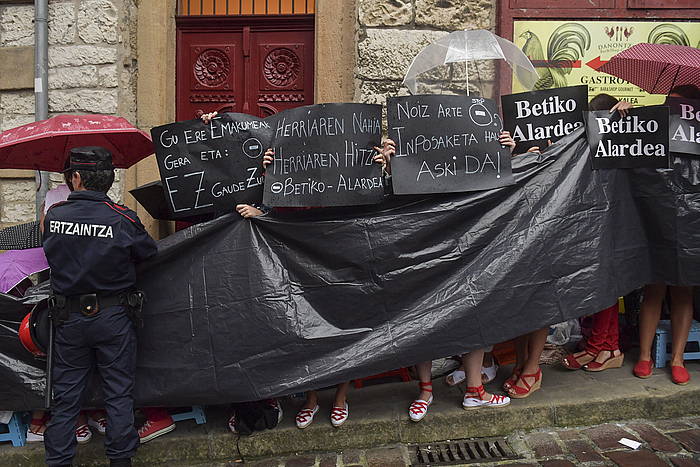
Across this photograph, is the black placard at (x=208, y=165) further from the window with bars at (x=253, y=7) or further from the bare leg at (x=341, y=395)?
the window with bars at (x=253, y=7)

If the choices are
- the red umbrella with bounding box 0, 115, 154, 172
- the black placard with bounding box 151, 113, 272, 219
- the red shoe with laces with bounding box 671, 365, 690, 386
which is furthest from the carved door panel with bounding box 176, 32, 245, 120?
the red shoe with laces with bounding box 671, 365, 690, 386

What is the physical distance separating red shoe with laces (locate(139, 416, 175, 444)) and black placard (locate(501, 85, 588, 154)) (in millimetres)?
2980

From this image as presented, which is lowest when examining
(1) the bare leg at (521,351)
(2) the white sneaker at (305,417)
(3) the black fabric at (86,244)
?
(2) the white sneaker at (305,417)

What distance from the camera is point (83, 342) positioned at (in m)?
3.42

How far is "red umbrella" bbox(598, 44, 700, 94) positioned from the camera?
4000 mm

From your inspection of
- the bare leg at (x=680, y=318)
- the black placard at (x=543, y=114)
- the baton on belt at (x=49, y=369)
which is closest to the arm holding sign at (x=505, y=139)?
the black placard at (x=543, y=114)

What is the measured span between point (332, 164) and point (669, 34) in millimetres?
4034

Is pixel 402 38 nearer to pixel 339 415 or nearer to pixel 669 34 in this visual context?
pixel 669 34

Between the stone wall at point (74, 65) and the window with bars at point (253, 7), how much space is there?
0.72 meters

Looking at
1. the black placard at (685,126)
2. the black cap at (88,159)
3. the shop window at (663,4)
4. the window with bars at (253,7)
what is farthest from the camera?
the window with bars at (253,7)

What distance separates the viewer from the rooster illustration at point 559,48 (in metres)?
5.83

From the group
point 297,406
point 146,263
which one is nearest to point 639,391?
point 297,406

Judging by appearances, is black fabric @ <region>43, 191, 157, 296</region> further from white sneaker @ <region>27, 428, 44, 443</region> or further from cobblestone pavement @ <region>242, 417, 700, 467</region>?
cobblestone pavement @ <region>242, 417, 700, 467</region>

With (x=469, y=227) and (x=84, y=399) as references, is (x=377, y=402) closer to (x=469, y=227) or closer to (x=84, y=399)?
(x=469, y=227)
